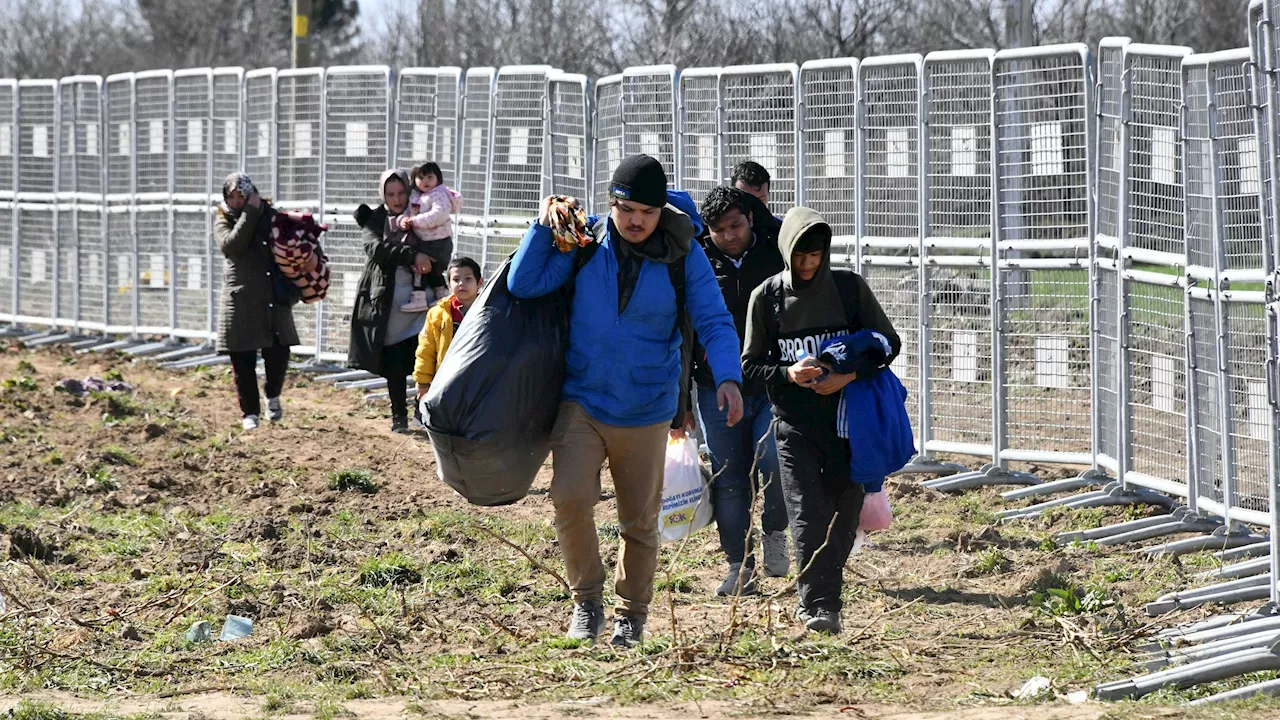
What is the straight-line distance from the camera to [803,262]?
6.98 meters

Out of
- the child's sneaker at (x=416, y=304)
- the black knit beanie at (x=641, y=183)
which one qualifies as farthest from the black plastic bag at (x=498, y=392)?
the child's sneaker at (x=416, y=304)

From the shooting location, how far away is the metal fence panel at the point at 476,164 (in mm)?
14266

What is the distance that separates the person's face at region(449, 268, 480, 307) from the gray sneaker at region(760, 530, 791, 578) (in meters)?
2.88

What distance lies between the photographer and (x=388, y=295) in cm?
1243

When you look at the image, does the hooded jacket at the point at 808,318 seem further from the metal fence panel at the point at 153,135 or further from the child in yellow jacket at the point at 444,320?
the metal fence panel at the point at 153,135

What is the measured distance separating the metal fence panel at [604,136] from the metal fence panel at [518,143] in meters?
0.70

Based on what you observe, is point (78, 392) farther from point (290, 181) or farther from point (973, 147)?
point (973, 147)

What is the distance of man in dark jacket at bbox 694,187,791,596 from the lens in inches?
315

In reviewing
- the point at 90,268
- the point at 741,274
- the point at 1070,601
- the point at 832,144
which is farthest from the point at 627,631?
the point at 90,268

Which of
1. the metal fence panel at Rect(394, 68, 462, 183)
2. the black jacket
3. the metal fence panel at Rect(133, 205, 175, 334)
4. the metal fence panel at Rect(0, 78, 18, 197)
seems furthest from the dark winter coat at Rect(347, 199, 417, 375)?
the metal fence panel at Rect(0, 78, 18, 197)

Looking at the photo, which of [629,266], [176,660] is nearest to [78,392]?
[176,660]

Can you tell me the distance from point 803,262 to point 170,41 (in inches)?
1988

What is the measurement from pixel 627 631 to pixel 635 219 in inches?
60.0

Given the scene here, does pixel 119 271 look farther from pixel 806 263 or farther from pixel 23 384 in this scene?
pixel 806 263
